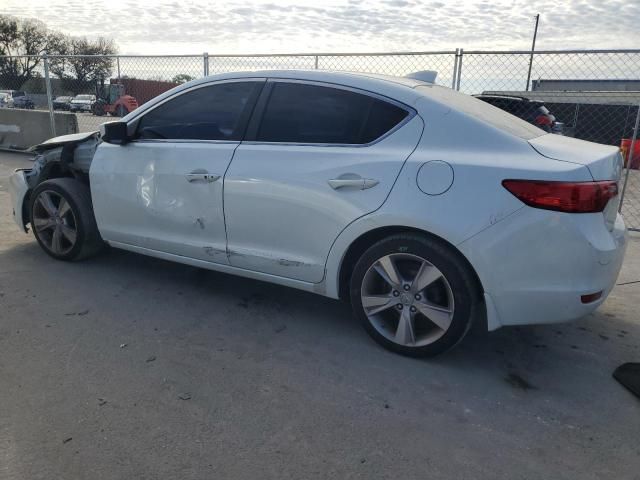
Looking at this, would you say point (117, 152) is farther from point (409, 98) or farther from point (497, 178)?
point (497, 178)

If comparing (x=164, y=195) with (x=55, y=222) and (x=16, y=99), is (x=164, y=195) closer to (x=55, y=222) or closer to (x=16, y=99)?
(x=55, y=222)

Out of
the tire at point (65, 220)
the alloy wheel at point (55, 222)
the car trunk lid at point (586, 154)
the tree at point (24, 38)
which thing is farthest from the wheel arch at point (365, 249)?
the tree at point (24, 38)

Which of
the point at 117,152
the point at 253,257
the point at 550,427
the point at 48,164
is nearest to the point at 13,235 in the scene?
the point at 48,164

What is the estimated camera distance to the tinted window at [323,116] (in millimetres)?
3166

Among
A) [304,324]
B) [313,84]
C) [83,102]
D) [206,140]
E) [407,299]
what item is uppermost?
[313,84]

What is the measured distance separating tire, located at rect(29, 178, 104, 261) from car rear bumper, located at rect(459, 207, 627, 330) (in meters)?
3.18

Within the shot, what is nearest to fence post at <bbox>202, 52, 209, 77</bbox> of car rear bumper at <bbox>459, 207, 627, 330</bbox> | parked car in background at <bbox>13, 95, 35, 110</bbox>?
car rear bumper at <bbox>459, 207, 627, 330</bbox>

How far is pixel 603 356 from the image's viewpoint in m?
3.30

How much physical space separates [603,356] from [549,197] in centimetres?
132

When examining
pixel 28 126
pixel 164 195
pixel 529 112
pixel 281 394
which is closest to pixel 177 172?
pixel 164 195

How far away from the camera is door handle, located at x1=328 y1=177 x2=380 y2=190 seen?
3041 mm

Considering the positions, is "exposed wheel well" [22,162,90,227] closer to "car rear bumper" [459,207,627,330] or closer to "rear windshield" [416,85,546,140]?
"rear windshield" [416,85,546,140]

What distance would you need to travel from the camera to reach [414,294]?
3064 mm

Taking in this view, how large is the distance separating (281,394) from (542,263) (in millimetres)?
1518
